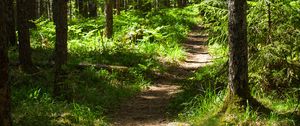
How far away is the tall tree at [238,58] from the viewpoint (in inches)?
314

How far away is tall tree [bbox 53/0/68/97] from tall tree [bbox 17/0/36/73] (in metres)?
2.40

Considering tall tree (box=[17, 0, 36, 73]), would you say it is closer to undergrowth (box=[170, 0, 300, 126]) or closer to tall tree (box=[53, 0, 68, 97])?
tall tree (box=[53, 0, 68, 97])

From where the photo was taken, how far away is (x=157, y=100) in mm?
11688

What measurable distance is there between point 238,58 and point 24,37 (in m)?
7.26

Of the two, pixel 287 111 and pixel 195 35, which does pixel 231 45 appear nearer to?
pixel 287 111

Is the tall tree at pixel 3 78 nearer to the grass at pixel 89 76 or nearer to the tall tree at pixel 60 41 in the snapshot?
the grass at pixel 89 76

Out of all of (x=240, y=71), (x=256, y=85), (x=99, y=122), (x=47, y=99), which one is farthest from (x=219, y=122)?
(x=47, y=99)

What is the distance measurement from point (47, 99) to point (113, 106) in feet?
6.06

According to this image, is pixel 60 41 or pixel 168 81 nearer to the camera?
pixel 60 41

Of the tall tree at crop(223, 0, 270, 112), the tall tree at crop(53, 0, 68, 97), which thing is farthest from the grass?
the tall tree at crop(223, 0, 270, 112)

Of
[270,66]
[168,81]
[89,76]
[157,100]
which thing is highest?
[270,66]

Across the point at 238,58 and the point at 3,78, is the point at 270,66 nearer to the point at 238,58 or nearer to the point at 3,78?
the point at 238,58

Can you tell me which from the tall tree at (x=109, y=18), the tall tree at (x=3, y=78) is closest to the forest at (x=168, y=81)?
the tall tree at (x=3, y=78)

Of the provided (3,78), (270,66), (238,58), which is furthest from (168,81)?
(3,78)
